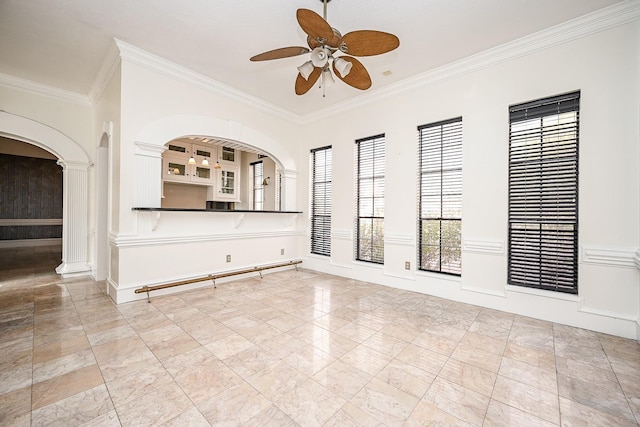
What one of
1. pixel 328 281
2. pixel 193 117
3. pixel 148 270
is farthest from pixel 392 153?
pixel 148 270

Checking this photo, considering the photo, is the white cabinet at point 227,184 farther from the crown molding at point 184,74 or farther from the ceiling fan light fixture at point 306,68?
the ceiling fan light fixture at point 306,68

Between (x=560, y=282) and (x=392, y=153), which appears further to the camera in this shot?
(x=392, y=153)

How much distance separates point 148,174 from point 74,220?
2.47 metres

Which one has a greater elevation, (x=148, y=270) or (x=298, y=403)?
(x=148, y=270)

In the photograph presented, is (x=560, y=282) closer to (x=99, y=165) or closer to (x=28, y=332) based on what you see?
(x=28, y=332)

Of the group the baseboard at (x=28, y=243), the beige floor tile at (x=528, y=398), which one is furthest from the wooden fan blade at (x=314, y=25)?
the baseboard at (x=28, y=243)

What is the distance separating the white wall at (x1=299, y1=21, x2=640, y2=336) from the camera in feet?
8.82

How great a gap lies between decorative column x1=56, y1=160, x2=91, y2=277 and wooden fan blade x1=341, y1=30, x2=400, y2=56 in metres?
5.26

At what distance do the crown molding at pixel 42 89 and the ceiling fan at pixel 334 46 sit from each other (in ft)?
14.3

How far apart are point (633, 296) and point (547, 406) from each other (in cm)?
195

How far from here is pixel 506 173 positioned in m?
3.34

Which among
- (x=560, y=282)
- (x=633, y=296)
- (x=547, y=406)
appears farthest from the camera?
(x=560, y=282)

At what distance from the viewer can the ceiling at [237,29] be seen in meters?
2.76

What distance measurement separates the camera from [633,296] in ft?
8.68
